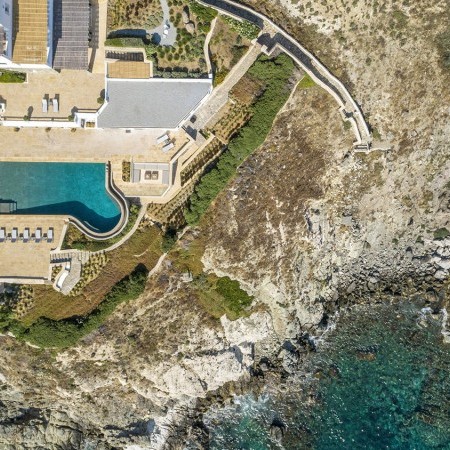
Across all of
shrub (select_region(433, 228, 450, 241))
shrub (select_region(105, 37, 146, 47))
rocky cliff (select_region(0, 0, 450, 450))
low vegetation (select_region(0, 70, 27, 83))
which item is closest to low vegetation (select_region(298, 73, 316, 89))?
rocky cliff (select_region(0, 0, 450, 450))

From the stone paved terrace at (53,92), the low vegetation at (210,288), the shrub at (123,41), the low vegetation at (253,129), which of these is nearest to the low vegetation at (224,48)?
the low vegetation at (253,129)

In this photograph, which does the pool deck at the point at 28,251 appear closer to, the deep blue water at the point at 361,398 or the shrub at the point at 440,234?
the deep blue water at the point at 361,398

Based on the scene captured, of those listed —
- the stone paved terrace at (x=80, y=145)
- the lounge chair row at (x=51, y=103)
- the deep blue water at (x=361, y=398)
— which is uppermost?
the lounge chair row at (x=51, y=103)

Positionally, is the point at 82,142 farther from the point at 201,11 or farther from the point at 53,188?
the point at 201,11

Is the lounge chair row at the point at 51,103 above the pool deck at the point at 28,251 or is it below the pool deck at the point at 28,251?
above

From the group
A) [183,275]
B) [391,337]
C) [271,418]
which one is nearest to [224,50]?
[183,275]

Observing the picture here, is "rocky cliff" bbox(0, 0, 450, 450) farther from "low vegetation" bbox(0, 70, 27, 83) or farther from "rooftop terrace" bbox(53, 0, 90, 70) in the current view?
"low vegetation" bbox(0, 70, 27, 83)

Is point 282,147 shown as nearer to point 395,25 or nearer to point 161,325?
point 395,25

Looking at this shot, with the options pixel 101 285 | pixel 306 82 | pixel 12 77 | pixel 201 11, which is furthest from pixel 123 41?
pixel 101 285
